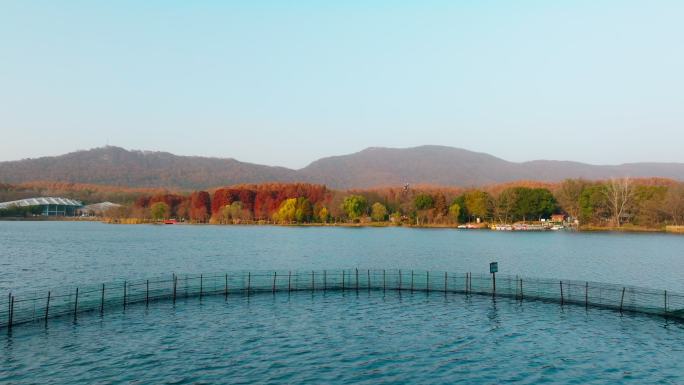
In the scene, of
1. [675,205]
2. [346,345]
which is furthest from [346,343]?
[675,205]

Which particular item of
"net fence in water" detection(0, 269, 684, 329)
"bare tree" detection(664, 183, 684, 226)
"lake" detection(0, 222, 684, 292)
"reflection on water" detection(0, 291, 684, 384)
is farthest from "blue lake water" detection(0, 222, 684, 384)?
"bare tree" detection(664, 183, 684, 226)

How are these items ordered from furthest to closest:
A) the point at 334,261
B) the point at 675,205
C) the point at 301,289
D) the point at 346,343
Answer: the point at 675,205 → the point at 334,261 → the point at 301,289 → the point at 346,343

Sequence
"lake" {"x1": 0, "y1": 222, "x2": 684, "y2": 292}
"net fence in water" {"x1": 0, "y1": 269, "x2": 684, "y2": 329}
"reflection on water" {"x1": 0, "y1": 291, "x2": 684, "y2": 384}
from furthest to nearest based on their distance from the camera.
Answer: "lake" {"x1": 0, "y1": 222, "x2": 684, "y2": 292}, "net fence in water" {"x1": 0, "y1": 269, "x2": 684, "y2": 329}, "reflection on water" {"x1": 0, "y1": 291, "x2": 684, "y2": 384}

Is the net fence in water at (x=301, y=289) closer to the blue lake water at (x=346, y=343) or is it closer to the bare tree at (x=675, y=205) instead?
the blue lake water at (x=346, y=343)

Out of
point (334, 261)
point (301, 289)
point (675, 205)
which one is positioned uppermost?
point (675, 205)

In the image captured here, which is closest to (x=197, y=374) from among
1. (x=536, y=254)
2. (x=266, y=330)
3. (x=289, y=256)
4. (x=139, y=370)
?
(x=139, y=370)

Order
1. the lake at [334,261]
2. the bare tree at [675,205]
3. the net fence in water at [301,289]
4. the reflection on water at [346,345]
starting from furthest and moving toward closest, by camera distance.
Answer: the bare tree at [675,205] → the lake at [334,261] → the net fence in water at [301,289] → the reflection on water at [346,345]

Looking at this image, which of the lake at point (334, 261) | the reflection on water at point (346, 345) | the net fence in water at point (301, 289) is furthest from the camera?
the lake at point (334, 261)

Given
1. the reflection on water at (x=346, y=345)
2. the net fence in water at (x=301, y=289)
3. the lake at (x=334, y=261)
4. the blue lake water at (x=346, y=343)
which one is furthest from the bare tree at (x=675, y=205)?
the reflection on water at (x=346, y=345)

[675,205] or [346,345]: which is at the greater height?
[675,205]

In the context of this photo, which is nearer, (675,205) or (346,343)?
(346,343)

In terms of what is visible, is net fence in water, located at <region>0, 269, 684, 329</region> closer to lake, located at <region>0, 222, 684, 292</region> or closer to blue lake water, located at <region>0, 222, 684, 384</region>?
blue lake water, located at <region>0, 222, 684, 384</region>

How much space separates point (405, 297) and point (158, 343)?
27.5m

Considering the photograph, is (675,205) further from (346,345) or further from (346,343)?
(346,345)
